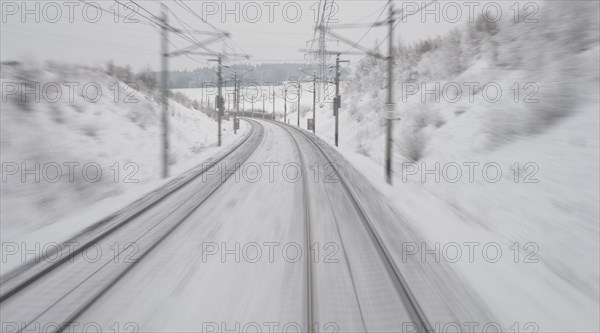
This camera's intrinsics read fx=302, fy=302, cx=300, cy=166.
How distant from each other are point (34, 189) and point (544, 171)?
11.7m

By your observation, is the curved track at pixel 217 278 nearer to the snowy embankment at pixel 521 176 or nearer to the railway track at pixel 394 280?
the railway track at pixel 394 280

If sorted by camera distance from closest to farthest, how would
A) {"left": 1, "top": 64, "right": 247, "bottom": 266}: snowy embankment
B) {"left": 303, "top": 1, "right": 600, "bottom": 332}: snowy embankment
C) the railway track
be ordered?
the railway track, {"left": 303, "top": 1, "right": 600, "bottom": 332}: snowy embankment, {"left": 1, "top": 64, "right": 247, "bottom": 266}: snowy embankment

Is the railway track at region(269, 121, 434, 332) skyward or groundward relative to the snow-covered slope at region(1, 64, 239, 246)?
groundward

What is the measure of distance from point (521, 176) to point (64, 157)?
40.0 ft

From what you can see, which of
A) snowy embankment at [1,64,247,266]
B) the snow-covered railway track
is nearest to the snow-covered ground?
the snow-covered railway track

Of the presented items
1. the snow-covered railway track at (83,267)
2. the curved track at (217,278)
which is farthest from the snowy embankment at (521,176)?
the snow-covered railway track at (83,267)

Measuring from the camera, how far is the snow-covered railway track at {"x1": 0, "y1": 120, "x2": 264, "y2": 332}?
11.8 feet

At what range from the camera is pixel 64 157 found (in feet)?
28.5

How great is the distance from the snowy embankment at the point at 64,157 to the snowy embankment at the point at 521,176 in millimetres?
7709

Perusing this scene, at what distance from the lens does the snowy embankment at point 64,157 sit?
655cm

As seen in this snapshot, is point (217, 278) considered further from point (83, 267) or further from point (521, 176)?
point (521, 176)

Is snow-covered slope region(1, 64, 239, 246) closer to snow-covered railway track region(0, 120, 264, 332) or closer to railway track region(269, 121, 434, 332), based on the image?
snow-covered railway track region(0, 120, 264, 332)

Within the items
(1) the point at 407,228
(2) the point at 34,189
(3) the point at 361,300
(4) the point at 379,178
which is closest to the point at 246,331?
(3) the point at 361,300

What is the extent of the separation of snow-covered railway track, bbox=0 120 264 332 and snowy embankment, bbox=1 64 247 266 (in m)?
0.62
